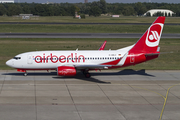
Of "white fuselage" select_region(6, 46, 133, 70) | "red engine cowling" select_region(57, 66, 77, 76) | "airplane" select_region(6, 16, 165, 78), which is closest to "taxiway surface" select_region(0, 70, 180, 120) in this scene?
"red engine cowling" select_region(57, 66, 77, 76)

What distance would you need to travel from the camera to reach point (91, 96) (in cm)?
2864

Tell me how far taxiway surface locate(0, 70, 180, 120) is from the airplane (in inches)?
66.3

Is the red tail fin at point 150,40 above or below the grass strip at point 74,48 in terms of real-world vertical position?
above

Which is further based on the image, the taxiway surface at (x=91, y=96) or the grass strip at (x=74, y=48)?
the grass strip at (x=74, y=48)

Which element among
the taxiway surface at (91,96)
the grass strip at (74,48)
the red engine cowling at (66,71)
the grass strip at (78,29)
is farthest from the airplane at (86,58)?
the grass strip at (78,29)

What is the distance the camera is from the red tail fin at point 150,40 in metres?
37.4

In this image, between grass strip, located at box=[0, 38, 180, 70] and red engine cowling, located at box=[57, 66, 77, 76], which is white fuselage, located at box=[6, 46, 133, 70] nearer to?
red engine cowling, located at box=[57, 66, 77, 76]

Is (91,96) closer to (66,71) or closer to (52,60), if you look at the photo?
(66,71)

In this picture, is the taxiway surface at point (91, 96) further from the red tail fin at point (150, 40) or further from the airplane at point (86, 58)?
the red tail fin at point (150, 40)

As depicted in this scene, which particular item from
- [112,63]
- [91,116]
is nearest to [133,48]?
[112,63]

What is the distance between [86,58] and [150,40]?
932 centimetres

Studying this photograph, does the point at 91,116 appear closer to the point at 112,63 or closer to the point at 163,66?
the point at 112,63

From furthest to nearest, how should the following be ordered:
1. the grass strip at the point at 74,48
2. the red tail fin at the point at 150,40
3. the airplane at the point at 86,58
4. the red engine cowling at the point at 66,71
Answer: the grass strip at the point at 74,48
the red tail fin at the point at 150,40
the airplane at the point at 86,58
the red engine cowling at the point at 66,71

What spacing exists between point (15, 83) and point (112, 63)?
1304cm
